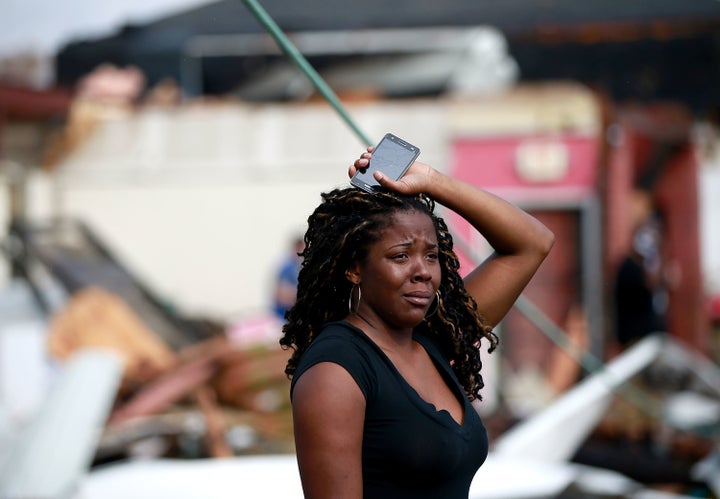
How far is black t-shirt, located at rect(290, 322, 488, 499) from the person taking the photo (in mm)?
1563

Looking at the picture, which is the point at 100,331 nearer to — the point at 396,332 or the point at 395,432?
the point at 396,332

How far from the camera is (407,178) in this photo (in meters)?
1.75

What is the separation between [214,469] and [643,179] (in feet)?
27.6

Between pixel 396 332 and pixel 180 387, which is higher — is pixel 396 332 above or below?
above

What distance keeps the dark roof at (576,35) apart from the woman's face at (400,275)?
9.48 metres

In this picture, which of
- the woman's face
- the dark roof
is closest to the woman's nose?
Result: the woman's face

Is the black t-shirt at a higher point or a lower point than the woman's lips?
lower

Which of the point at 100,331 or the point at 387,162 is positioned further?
the point at 100,331

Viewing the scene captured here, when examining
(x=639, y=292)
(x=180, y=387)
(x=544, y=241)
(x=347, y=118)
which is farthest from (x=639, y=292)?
(x=544, y=241)

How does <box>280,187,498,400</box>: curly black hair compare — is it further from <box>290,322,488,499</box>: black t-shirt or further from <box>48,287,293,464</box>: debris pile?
<box>48,287,293,464</box>: debris pile

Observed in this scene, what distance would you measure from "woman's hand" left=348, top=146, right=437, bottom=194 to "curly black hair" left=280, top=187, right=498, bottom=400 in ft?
0.05

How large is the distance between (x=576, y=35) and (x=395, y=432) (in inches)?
402

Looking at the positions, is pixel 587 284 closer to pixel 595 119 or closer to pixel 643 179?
pixel 595 119

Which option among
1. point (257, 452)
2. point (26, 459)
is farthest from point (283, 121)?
point (26, 459)
